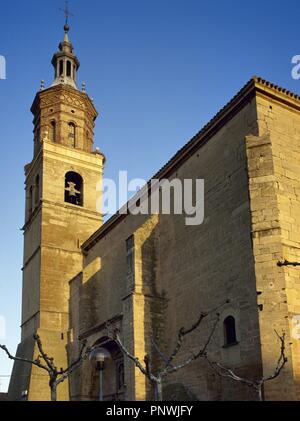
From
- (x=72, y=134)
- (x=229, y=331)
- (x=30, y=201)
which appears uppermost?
(x=72, y=134)

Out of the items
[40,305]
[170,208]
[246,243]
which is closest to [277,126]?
[246,243]

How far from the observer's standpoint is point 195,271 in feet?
48.2

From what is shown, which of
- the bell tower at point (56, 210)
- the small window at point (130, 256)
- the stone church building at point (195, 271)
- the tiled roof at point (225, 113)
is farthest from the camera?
the bell tower at point (56, 210)

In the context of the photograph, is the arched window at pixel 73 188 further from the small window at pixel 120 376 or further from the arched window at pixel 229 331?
the arched window at pixel 229 331

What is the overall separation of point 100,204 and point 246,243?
13.7 m

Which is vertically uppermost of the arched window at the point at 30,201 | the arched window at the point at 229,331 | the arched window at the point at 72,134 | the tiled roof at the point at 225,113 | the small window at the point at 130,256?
the arched window at the point at 72,134

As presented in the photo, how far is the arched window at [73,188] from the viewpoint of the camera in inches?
987

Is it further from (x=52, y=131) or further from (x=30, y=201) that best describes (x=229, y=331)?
(x=52, y=131)

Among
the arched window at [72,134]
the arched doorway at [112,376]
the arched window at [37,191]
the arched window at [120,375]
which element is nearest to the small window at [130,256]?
the arched doorway at [112,376]

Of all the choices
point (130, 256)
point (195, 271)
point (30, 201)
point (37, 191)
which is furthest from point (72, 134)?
point (195, 271)

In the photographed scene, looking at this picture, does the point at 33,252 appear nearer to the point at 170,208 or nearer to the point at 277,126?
the point at 170,208

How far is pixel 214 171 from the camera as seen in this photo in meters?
14.7

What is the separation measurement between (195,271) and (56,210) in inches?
426

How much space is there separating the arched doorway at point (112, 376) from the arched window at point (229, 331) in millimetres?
5925
